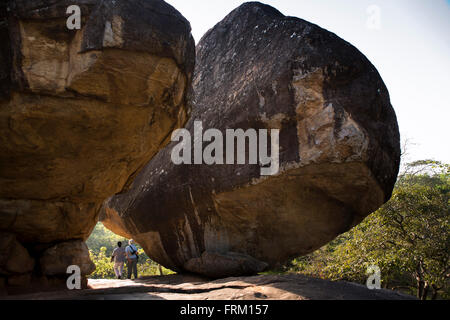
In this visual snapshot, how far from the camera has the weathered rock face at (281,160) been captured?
5.57m

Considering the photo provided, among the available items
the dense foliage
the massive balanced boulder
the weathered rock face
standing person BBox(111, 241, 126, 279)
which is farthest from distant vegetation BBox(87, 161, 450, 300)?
the massive balanced boulder

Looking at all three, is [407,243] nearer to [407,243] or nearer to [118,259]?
[407,243]

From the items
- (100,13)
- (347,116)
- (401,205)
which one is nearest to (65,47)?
(100,13)

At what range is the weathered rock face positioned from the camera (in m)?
5.57

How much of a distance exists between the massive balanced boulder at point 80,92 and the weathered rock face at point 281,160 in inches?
82.1

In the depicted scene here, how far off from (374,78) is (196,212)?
429 centimetres

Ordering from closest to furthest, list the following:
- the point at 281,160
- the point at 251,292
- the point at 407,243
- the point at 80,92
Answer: the point at 80,92 → the point at 251,292 → the point at 281,160 → the point at 407,243

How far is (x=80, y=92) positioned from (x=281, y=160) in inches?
137

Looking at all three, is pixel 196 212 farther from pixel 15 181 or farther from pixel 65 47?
pixel 65 47

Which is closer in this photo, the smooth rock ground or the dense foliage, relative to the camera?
the smooth rock ground

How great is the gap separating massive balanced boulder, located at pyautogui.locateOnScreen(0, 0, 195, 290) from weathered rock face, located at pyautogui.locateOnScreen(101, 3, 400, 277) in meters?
2.09

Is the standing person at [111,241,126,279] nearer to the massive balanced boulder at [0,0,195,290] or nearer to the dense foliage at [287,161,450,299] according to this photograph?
the massive balanced boulder at [0,0,195,290]

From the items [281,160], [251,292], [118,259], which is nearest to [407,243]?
[281,160]

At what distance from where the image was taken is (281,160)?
5.90 metres
